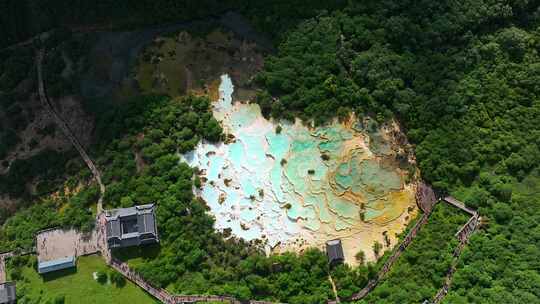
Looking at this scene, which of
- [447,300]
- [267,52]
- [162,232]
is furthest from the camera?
[267,52]

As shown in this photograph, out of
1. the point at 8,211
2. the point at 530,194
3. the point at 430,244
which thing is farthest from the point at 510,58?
the point at 8,211

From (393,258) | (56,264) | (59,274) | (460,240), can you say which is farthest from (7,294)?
(460,240)

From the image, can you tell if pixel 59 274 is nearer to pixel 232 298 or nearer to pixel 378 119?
pixel 232 298

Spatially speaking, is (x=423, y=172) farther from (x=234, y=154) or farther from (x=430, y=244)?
(x=234, y=154)

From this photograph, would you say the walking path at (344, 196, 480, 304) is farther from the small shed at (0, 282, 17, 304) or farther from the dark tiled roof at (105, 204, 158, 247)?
the small shed at (0, 282, 17, 304)

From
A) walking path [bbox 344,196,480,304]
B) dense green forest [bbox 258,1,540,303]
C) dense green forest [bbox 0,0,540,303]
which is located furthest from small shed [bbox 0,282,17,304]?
walking path [bbox 344,196,480,304]

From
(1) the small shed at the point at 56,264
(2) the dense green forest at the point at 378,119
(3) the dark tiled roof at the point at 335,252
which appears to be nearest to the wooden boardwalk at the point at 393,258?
(2) the dense green forest at the point at 378,119

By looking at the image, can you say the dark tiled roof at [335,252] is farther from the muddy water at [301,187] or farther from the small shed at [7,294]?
the small shed at [7,294]
